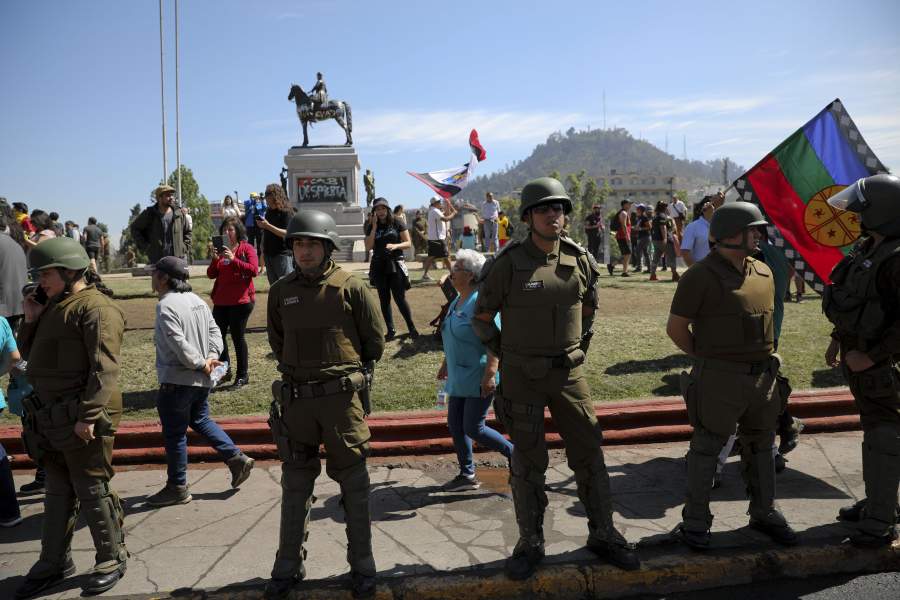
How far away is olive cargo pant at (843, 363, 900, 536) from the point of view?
384 cm

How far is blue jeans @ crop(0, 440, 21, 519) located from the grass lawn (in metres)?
1.93

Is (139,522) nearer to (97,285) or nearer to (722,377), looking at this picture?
(97,285)

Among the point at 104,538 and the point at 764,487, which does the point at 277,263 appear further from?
the point at 764,487


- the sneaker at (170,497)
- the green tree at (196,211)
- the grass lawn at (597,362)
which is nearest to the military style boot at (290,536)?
the sneaker at (170,497)

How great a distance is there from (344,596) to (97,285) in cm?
251

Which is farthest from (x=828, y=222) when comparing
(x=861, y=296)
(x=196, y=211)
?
(x=196, y=211)

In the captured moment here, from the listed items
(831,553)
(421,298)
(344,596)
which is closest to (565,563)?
(344,596)

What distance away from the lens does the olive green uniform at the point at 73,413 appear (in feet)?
12.2

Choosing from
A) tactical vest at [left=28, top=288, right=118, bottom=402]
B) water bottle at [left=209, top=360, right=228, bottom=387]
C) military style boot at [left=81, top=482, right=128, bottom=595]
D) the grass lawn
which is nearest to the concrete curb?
military style boot at [left=81, top=482, right=128, bottom=595]

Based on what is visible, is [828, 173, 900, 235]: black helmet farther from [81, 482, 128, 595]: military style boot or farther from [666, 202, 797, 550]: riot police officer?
[81, 482, 128, 595]: military style boot

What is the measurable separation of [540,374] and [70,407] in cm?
259

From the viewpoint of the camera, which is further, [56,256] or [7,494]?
[7,494]

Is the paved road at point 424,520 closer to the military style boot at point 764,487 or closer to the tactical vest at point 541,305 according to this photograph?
the military style boot at point 764,487

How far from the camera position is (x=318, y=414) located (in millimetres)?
3609
